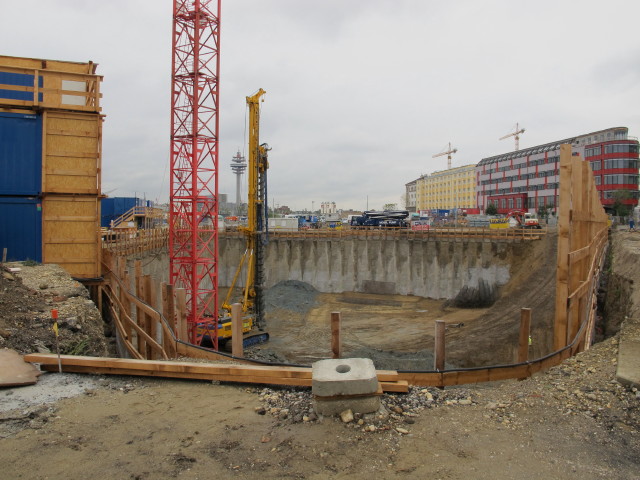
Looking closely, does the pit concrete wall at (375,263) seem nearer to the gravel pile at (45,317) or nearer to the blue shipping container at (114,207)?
the blue shipping container at (114,207)

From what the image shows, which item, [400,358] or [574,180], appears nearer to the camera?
[574,180]

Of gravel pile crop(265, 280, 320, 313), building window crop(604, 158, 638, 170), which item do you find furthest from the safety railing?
building window crop(604, 158, 638, 170)

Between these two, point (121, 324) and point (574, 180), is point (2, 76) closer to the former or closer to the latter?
point (121, 324)

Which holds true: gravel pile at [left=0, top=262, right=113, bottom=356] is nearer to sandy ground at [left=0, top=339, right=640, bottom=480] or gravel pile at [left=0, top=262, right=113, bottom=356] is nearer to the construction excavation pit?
sandy ground at [left=0, top=339, right=640, bottom=480]

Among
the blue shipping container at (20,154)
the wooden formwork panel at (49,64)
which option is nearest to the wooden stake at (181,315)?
the blue shipping container at (20,154)

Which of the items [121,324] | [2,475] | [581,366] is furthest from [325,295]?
[2,475]

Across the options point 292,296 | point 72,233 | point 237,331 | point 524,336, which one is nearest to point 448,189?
point 292,296

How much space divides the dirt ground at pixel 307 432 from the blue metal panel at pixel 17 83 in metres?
13.1

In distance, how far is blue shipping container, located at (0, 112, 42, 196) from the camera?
14.2 m

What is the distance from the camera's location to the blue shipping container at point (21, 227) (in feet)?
47.5

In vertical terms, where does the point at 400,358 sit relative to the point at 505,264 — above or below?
below

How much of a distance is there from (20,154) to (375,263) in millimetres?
27071

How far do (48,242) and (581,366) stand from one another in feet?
52.1

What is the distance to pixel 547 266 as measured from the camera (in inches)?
1196
